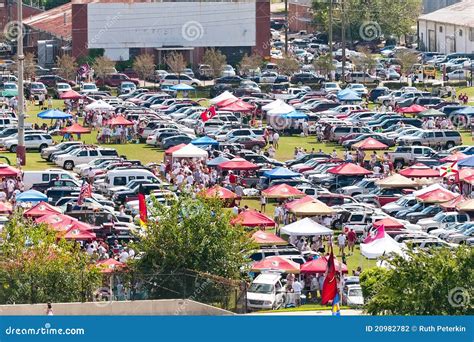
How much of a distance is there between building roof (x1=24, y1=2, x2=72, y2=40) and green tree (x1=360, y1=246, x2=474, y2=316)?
6868cm

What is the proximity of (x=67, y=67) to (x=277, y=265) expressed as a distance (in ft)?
167

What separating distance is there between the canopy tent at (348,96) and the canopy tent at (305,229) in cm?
3252

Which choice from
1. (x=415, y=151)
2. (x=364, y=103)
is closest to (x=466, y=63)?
(x=364, y=103)

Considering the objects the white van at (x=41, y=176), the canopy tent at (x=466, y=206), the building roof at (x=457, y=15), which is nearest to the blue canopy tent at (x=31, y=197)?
the white van at (x=41, y=176)

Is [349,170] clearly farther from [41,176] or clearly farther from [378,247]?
[378,247]

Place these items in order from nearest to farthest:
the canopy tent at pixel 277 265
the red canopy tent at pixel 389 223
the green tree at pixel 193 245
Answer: the green tree at pixel 193 245 → the canopy tent at pixel 277 265 → the red canopy tent at pixel 389 223

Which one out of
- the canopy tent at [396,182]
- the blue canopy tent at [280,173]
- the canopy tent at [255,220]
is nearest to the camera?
the canopy tent at [255,220]

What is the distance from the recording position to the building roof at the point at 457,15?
105938 mm

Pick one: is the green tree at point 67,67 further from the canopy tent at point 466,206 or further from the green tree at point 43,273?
the green tree at point 43,273
